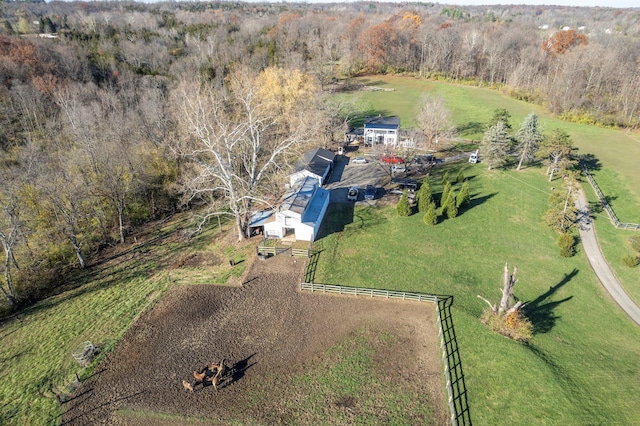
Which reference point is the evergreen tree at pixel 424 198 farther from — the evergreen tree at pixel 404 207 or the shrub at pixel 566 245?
the shrub at pixel 566 245

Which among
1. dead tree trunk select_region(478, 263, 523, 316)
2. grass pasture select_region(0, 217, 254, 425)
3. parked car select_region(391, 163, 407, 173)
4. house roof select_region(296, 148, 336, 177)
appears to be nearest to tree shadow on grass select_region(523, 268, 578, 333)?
dead tree trunk select_region(478, 263, 523, 316)

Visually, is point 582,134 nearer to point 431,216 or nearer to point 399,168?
point 399,168

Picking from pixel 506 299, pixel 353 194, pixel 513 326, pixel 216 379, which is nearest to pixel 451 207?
pixel 353 194

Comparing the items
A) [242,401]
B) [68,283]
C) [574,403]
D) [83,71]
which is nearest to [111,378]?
[242,401]

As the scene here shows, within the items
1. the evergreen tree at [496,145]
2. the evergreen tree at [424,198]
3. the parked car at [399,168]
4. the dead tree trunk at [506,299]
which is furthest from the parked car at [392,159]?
the dead tree trunk at [506,299]

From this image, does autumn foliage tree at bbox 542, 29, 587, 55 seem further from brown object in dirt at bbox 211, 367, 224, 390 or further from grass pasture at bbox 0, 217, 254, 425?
brown object in dirt at bbox 211, 367, 224, 390
